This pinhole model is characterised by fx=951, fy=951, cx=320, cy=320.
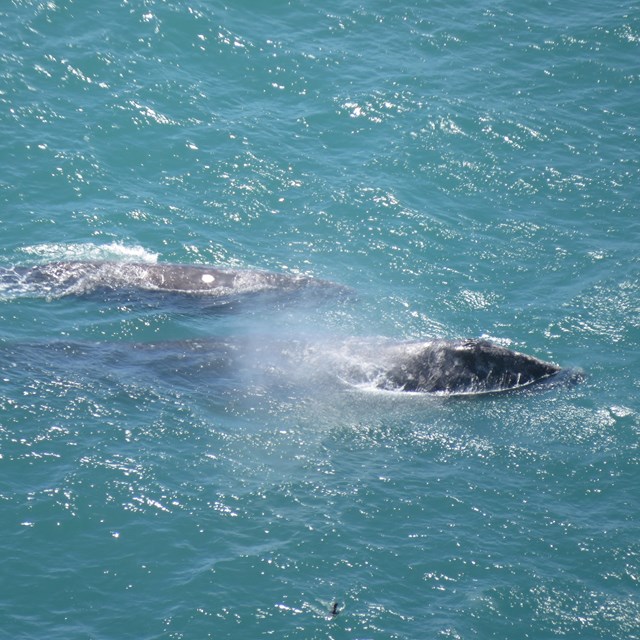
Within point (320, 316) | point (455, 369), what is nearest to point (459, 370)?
point (455, 369)

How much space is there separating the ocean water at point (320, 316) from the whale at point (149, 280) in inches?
23.4

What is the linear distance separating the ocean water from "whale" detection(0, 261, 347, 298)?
595mm

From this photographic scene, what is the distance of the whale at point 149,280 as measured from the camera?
29.2m

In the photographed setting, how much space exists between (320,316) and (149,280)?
5.51 metres

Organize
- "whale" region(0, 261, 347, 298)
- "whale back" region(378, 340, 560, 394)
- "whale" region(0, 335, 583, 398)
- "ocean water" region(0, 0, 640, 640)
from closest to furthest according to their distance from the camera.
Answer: "ocean water" region(0, 0, 640, 640), "whale" region(0, 335, 583, 398), "whale back" region(378, 340, 560, 394), "whale" region(0, 261, 347, 298)

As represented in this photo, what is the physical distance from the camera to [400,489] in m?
22.5

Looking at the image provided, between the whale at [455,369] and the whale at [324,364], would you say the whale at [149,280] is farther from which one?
the whale at [455,369]

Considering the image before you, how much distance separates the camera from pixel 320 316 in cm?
2931

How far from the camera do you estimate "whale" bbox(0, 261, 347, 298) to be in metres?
29.2

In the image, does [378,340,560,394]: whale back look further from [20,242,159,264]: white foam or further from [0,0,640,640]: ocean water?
[20,242,159,264]: white foam

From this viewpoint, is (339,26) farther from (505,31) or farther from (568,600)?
(568,600)

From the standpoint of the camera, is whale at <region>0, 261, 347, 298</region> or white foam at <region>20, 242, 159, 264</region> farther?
white foam at <region>20, 242, 159, 264</region>

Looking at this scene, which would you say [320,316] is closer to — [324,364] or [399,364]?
[324,364]

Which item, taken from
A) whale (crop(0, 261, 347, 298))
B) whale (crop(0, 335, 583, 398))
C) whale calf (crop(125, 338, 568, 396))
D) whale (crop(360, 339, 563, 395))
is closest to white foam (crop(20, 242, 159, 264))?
whale (crop(0, 261, 347, 298))
